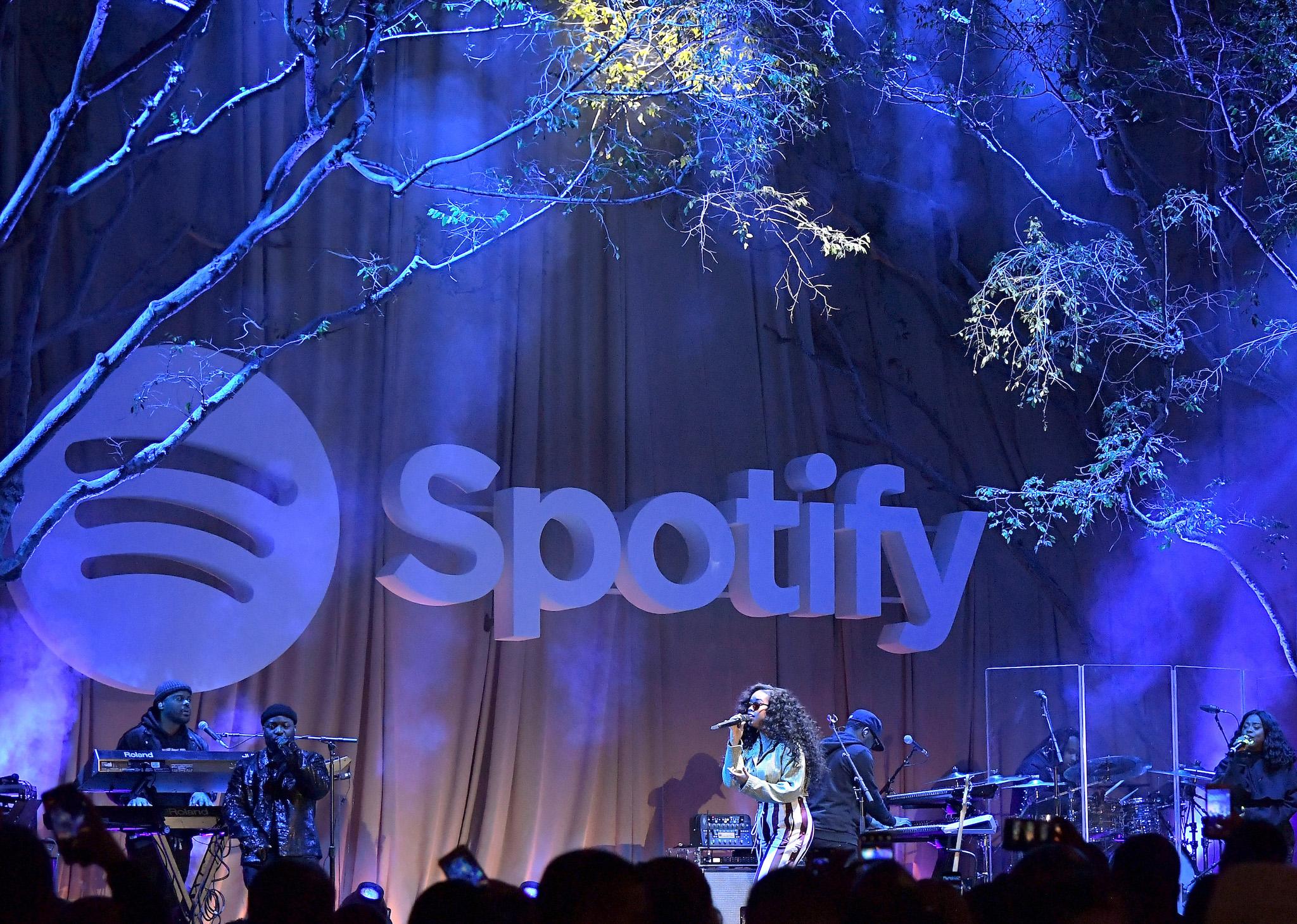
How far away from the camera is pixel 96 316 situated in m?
8.42

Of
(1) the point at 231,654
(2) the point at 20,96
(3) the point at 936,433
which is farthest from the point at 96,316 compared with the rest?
(3) the point at 936,433

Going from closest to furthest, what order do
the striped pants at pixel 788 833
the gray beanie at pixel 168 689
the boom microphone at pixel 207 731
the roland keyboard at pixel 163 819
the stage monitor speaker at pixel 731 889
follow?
1. the roland keyboard at pixel 163 819
2. the striped pants at pixel 788 833
3. the gray beanie at pixel 168 689
4. the boom microphone at pixel 207 731
5. the stage monitor speaker at pixel 731 889

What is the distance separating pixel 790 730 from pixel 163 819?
3.18m

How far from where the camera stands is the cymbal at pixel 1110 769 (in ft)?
31.2

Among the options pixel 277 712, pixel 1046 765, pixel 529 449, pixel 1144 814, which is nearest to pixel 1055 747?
pixel 1046 765

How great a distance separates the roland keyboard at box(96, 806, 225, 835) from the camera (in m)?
6.45

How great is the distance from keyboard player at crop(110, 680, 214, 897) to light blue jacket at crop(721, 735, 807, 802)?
9.03 feet

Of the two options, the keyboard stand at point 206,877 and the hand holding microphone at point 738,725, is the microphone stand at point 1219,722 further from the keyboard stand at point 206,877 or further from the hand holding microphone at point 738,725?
the keyboard stand at point 206,877

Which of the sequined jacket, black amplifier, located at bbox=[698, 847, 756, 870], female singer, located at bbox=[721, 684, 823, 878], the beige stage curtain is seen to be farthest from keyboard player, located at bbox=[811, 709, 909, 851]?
the sequined jacket

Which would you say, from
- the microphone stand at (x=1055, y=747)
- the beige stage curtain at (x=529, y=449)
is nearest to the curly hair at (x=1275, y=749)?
the microphone stand at (x=1055, y=747)

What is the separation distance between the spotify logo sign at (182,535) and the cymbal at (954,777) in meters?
4.35

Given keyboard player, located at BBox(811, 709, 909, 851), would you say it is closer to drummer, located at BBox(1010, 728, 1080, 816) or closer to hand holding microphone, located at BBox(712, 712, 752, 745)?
hand holding microphone, located at BBox(712, 712, 752, 745)

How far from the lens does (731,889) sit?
8.70 m

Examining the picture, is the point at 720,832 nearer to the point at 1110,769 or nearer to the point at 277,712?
the point at 1110,769
